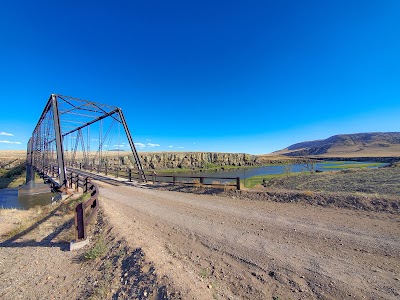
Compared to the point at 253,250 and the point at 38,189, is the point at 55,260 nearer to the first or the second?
the point at 253,250

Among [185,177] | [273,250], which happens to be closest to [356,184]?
[185,177]

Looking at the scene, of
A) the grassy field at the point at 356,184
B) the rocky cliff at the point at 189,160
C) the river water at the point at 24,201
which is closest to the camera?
the grassy field at the point at 356,184

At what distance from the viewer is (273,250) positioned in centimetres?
539

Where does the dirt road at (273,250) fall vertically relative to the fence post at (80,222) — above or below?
below

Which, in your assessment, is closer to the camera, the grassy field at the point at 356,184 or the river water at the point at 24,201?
the grassy field at the point at 356,184

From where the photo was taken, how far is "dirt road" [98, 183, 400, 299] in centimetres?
382

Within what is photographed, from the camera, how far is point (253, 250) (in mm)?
5438

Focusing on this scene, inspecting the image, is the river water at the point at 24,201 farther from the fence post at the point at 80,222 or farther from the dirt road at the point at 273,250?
the fence post at the point at 80,222

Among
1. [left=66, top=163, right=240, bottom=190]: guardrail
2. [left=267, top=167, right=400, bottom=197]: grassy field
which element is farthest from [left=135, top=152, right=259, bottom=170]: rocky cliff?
[left=267, top=167, right=400, bottom=197]: grassy field

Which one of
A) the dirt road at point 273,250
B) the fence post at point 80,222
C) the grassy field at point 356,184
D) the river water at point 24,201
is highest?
the fence post at point 80,222

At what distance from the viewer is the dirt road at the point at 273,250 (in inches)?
150

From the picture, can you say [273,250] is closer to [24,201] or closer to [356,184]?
[356,184]

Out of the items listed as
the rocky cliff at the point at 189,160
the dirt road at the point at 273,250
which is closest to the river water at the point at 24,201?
the dirt road at the point at 273,250

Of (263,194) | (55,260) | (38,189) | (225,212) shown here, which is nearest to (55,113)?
(55,260)
